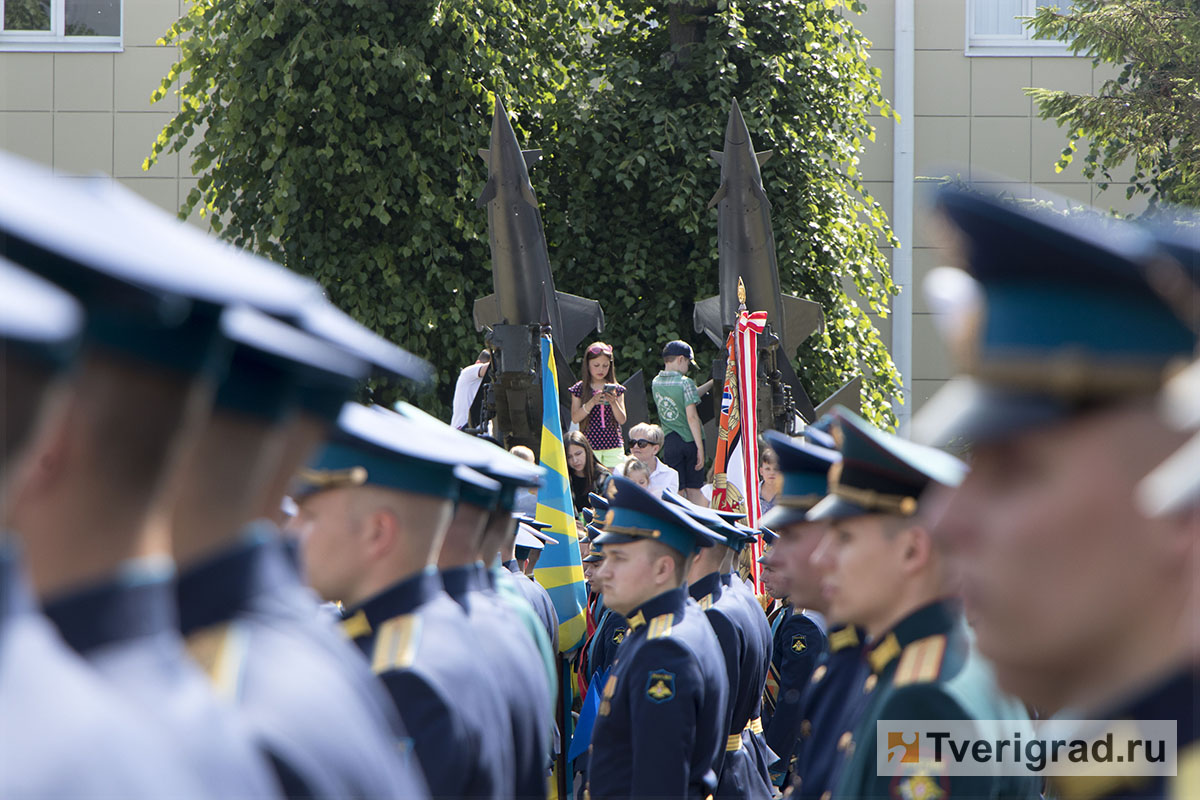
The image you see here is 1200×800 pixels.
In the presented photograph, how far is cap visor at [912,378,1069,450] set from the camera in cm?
144

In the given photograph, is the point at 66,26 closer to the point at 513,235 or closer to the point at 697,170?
the point at 697,170

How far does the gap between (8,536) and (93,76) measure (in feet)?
60.8

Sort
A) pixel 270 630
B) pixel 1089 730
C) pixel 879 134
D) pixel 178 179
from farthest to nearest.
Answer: pixel 879 134
pixel 178 179
pixel 270 630
pixel 1089 730

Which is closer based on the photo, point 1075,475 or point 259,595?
point 1075,475

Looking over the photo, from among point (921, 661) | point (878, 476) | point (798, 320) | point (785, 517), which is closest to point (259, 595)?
point (921, 661)

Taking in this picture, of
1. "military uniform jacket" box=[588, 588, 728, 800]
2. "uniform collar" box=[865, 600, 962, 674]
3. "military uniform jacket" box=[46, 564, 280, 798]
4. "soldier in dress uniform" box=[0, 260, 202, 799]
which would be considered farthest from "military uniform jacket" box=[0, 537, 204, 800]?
"military uniform jacket" box=[588, 588, 728, 800]

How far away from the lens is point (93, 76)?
60.0 feet

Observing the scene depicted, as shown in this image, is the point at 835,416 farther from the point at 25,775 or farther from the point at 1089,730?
the point at 25,775

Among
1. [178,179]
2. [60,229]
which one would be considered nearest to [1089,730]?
[60,229]

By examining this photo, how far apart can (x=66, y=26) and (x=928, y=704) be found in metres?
18.1

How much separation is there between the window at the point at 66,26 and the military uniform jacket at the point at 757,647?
14352 millimetres

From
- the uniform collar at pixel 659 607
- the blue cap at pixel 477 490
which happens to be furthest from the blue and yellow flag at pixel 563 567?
the blue cap at pixel 477 490

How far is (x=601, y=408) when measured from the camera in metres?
11.5

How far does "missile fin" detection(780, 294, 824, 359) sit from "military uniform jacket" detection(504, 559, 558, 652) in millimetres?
8262
